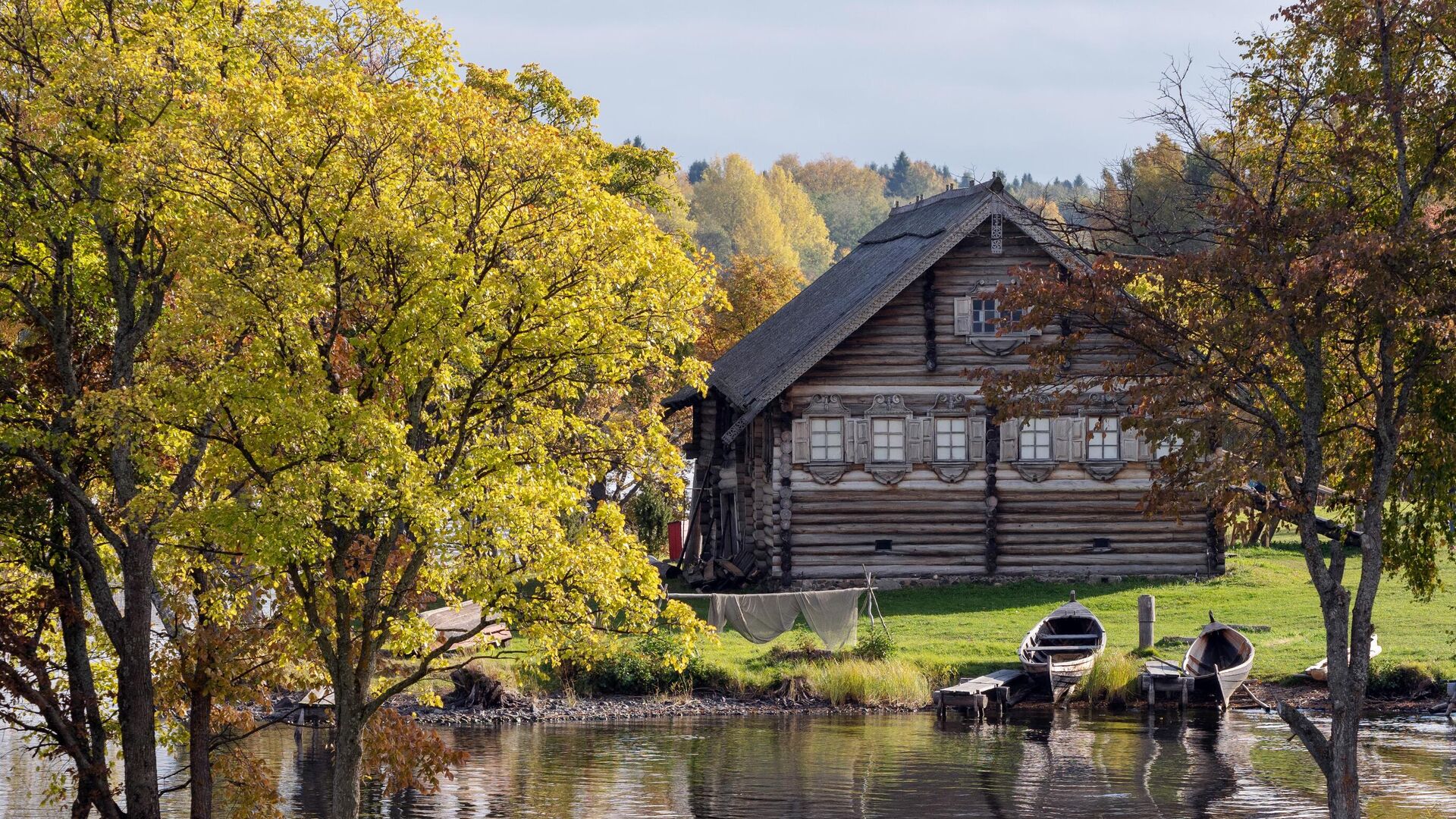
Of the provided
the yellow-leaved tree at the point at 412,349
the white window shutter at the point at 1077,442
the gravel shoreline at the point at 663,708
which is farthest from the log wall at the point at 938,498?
the yellow-leaved tree at the point at 412,349

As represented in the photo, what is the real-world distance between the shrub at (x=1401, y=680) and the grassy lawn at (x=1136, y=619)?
26 centimetres

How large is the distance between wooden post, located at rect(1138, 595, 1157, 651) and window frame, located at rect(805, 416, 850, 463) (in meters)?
8.83

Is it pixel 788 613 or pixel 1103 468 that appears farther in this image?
pixel 1103 468

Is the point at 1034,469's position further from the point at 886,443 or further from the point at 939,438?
the point at 886,443

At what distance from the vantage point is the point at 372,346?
16.0 metres

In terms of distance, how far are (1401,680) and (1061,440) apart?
1113 centimetres

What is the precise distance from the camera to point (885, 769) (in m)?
23.8

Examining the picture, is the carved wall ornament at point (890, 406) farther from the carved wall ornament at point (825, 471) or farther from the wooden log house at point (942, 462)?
A: the carved wall ornament at point (825, 471)

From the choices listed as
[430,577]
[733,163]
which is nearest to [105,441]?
[430,577]

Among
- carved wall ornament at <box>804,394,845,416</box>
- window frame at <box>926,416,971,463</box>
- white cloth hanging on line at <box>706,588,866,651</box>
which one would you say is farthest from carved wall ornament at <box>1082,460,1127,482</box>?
white cloth hanging on line at <box>706,588,866,651</box>

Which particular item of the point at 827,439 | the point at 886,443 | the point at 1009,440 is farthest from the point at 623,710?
the point at 1009,440

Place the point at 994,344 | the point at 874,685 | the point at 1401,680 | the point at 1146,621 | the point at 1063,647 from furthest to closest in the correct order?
1. the point at 994,344
2. the point at 1146,621
3. the point at 1063,647
4. the point at 874,685
5. the point at 1401,680

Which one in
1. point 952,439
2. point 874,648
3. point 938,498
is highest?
point 952,439

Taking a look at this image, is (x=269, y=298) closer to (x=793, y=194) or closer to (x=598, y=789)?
(x=598, y=789)
